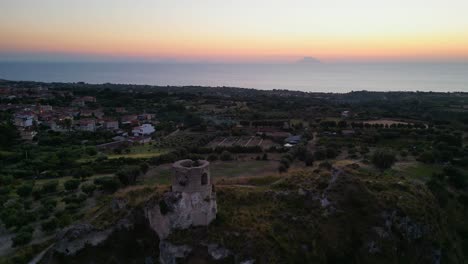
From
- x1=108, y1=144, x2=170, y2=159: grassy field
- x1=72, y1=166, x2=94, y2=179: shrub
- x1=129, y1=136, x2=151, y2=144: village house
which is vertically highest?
x1=129, y1=136, x2=151, y2=144: village house

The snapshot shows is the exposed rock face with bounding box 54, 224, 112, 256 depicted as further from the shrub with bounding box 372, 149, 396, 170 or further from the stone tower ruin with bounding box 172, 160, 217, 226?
the shrub with bounding box 372, 149, 396, 170

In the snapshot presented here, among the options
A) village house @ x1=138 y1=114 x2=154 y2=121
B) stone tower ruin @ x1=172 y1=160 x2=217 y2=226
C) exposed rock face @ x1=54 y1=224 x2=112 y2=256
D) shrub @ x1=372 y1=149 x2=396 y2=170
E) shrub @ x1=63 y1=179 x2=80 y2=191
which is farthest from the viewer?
village house @ x1=138 y1=114 x2=154 y2=121

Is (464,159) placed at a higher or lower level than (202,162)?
lower

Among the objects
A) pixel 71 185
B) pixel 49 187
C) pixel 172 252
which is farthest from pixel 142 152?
pixel 172 252

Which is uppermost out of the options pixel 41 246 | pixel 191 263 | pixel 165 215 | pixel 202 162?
pixel 202 162

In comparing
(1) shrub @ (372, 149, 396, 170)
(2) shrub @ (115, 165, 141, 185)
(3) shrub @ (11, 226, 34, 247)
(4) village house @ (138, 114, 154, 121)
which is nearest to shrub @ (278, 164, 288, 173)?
(1) shrub @ (372, 149, 396, 170)

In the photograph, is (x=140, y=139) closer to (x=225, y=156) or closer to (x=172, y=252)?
(x=225, y=156)

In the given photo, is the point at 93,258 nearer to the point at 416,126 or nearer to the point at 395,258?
the point at 395,258

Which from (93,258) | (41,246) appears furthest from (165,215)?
(41,246)

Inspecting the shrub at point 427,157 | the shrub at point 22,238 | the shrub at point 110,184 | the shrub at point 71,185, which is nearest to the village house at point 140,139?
the shrub at point 71,185
